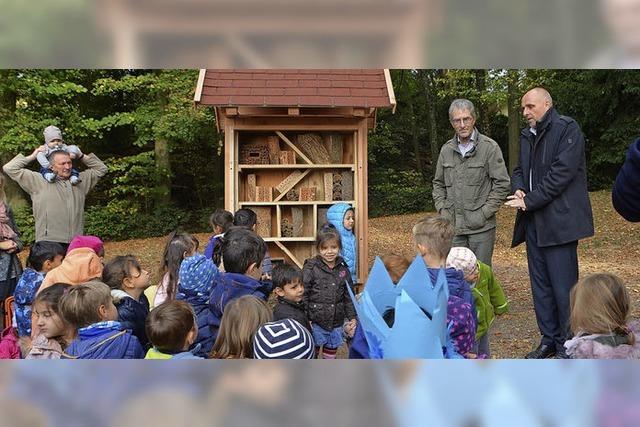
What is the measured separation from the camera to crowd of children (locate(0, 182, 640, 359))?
2234mm

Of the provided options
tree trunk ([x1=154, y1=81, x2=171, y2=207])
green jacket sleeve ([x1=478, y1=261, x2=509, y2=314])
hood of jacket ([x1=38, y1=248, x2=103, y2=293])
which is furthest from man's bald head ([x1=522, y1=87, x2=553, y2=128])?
tree trunk ([x1=154, y1=81, x2=171, y2=207])

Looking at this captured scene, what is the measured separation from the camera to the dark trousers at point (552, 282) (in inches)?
157

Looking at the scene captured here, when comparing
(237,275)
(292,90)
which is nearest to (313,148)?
(292,90)

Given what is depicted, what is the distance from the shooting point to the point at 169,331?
2.36m

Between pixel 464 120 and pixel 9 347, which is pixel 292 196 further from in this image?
pixel 9 347

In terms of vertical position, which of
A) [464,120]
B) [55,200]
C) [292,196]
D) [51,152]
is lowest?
[55,200]

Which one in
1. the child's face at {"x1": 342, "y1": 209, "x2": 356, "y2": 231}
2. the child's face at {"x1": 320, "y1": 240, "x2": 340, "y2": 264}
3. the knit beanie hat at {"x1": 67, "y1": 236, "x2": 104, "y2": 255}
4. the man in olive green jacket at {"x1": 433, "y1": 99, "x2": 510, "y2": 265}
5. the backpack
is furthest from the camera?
the child's face at {"x1": 342, "y1": 209, "x2": 356, "y2": 231}

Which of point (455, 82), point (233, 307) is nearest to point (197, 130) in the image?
point (455, 82)

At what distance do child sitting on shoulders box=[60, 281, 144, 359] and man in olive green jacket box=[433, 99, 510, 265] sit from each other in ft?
9.49

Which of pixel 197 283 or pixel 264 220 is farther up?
pixel 264 220

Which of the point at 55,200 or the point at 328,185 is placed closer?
the point at 55,200

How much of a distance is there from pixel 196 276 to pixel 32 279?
45.0 inches

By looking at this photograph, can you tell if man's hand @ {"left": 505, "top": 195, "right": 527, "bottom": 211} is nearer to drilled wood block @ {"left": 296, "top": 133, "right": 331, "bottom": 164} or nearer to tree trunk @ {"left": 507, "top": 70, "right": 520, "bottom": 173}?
drilled wood block @ {"left": 296, "top": 133, "right": 331, "bottom": 164}
